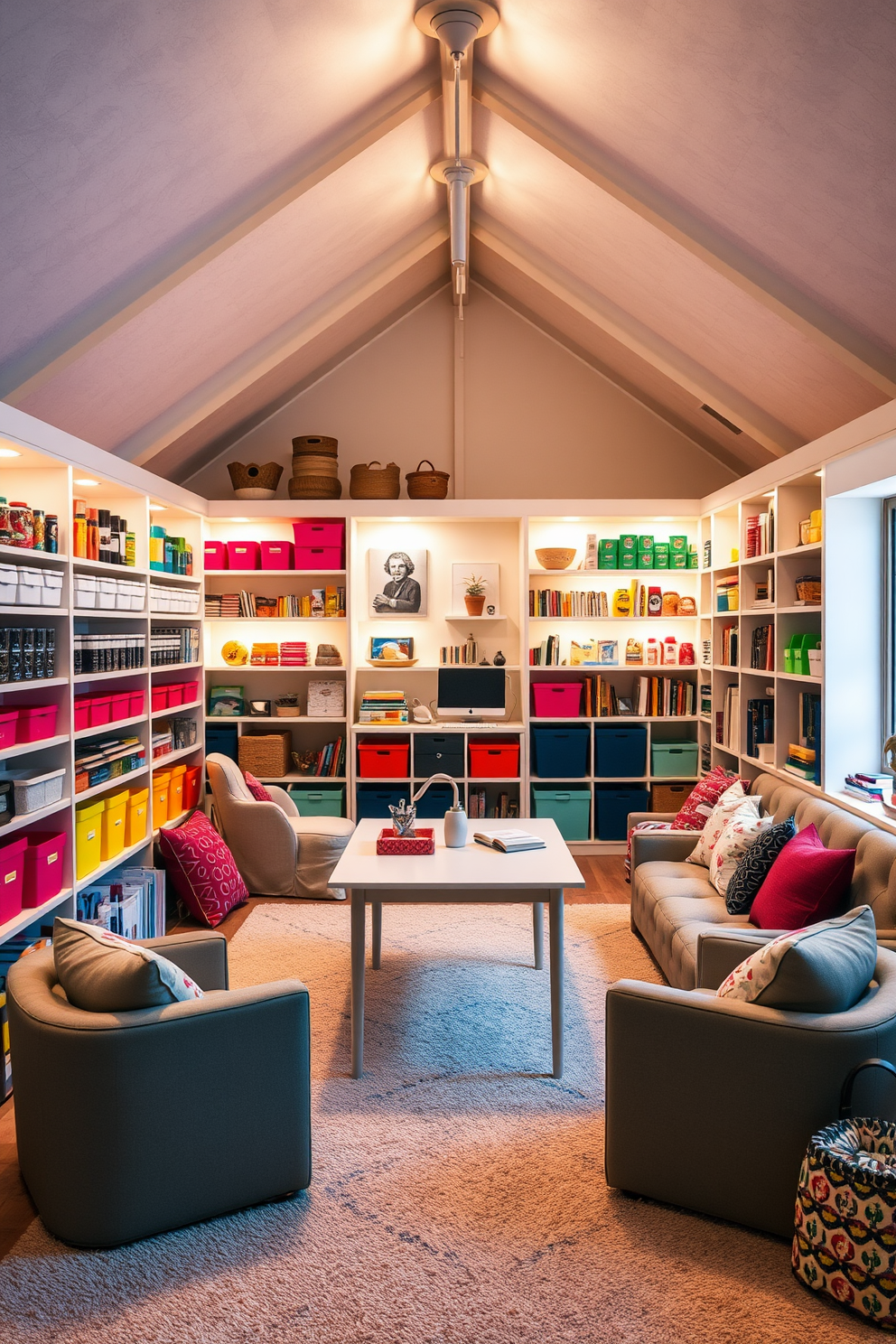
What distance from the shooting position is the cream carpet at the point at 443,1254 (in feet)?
6.86

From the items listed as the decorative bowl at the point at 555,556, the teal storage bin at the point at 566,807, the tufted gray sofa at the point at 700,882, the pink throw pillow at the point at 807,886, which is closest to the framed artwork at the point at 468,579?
the decorative bowl at the point at 555,556

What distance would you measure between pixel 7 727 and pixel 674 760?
4366 millimetres

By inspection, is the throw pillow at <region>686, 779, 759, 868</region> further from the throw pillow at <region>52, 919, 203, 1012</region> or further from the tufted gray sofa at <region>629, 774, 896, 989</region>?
the throw pillow at <region>52, 919, 203, 1012</region>

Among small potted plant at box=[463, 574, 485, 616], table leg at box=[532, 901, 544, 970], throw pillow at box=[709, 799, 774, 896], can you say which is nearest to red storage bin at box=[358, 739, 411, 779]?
small potted plant at box=[463, 574, 485, 616]

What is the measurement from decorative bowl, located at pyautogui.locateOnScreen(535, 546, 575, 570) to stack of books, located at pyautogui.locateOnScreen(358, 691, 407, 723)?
1.32 meters

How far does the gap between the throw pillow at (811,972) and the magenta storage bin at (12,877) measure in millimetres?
2426

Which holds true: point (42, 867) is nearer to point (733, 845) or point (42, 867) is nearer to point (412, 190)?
point (733, 845)

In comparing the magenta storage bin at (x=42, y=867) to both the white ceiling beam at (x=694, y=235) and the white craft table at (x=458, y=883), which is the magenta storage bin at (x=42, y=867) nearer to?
the white craft table at (x=458, y=883)

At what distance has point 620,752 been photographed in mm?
6305

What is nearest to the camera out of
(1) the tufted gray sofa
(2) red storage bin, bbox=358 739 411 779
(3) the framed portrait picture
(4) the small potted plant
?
(1) the tufted gray sofa

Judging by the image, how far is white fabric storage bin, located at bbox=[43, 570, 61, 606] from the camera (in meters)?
3.61

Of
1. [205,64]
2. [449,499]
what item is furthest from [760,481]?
[205,64]

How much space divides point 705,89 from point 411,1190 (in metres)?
3.61


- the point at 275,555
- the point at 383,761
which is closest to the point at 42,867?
the point at 383,761
